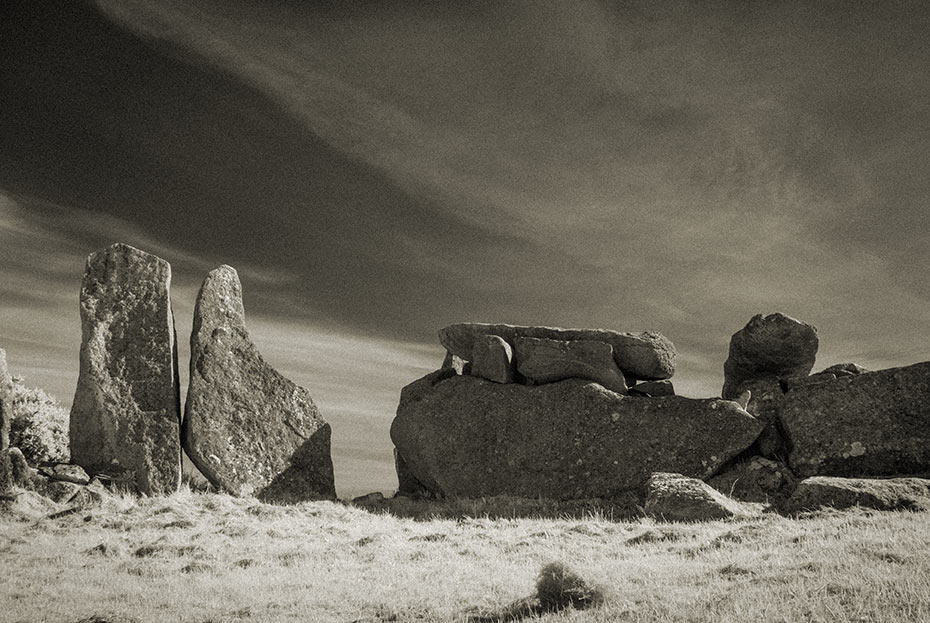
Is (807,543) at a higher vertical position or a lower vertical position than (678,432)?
lower

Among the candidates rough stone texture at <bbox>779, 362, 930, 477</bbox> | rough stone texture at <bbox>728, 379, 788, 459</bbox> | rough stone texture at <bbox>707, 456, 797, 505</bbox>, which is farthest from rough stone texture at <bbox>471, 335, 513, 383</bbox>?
rough stone texture at <bbox>779, 362, 930, 477</bbox>

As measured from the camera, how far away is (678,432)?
1980cm

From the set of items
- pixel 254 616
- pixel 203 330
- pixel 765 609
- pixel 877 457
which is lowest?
pixel 254 616

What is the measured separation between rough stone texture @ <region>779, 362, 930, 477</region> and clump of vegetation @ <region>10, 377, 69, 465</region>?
60.2 ft

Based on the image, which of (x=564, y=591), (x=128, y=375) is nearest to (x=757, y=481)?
(x=564, y=591)

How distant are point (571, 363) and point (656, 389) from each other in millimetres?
2365

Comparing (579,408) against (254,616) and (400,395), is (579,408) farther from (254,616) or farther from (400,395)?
(254,616)

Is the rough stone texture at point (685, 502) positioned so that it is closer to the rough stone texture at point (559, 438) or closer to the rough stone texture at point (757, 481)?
the rough stone texture at point (757, 481)

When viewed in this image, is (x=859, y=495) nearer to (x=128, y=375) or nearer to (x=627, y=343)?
(x=627, y=343)

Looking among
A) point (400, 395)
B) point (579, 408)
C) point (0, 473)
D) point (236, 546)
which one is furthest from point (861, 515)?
point (0, 473)

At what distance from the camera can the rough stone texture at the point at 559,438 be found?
1961 centimetres

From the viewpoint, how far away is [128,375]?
19562 mm

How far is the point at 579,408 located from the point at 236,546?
9752 millimetres

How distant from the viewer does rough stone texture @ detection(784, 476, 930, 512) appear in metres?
15.5
